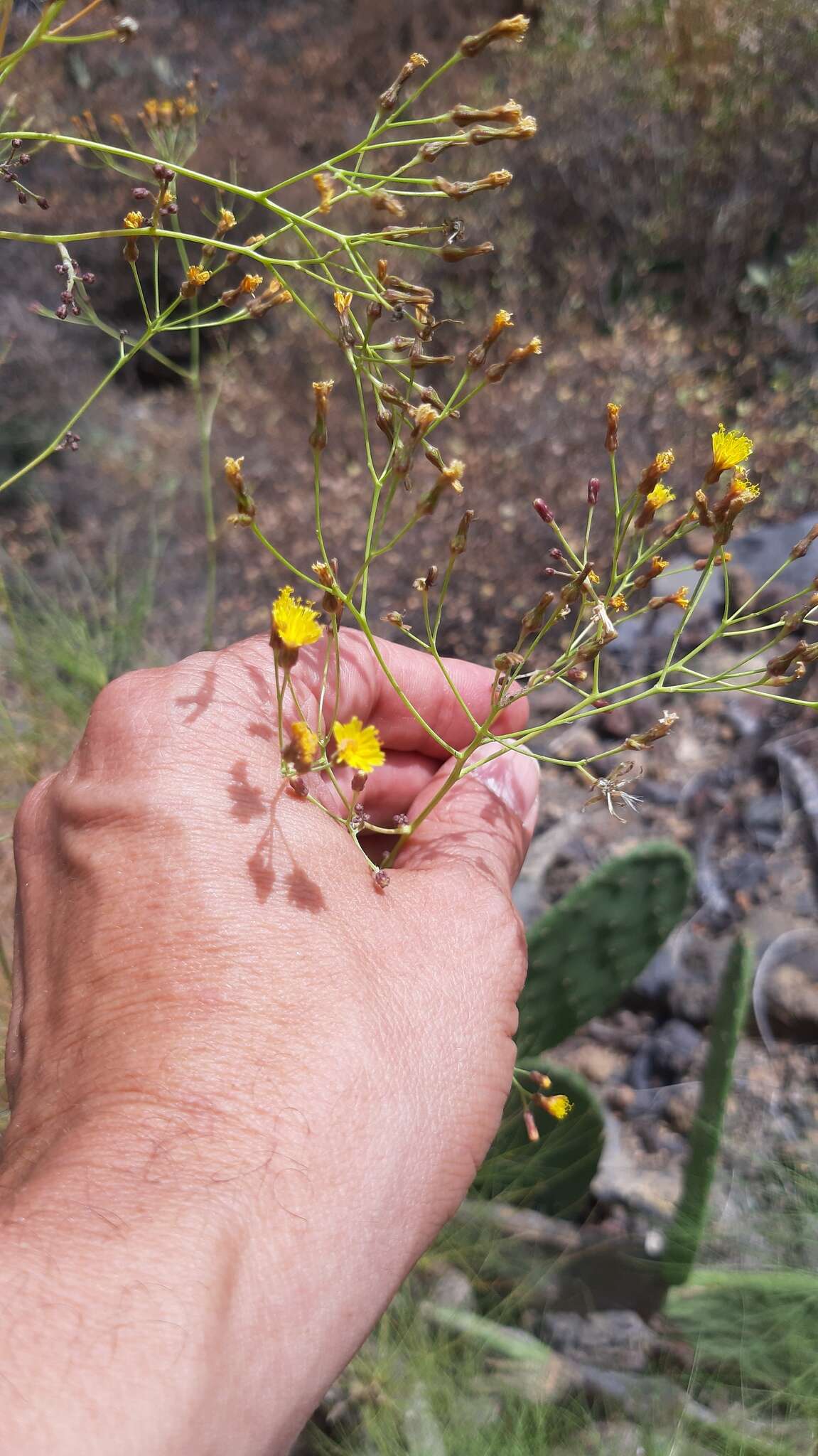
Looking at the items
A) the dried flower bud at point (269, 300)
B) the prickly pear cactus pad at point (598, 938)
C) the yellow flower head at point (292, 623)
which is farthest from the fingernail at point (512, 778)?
the dried flower bud at point (269, 300)

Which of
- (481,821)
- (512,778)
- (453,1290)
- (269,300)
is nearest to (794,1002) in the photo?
(453,1290)

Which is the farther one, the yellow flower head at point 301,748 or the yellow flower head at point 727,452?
the yellow flower head at point 727,452

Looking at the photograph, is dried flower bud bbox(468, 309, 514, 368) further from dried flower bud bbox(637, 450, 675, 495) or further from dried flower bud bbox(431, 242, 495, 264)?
dried flower bud bbox(637, 450, 675, 495)

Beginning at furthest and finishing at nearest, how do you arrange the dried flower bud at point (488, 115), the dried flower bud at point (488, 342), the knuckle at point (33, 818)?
the knuckle at point (33, 818), the dried flower bud at point (488, 342), the dried flower bud at point (488, 115)

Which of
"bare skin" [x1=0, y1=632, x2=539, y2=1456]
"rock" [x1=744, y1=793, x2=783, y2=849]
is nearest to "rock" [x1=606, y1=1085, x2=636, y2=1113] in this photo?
"rock" [x1=744, y1=793, x2=783, y2=849]

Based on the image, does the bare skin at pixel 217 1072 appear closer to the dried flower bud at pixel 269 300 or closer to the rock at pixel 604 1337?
the dried flower bud at pixel 269 300

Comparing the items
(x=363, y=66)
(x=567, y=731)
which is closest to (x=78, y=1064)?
(x=567, y=731)

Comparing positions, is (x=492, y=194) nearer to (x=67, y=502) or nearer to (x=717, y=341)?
(x=717, y=341)
